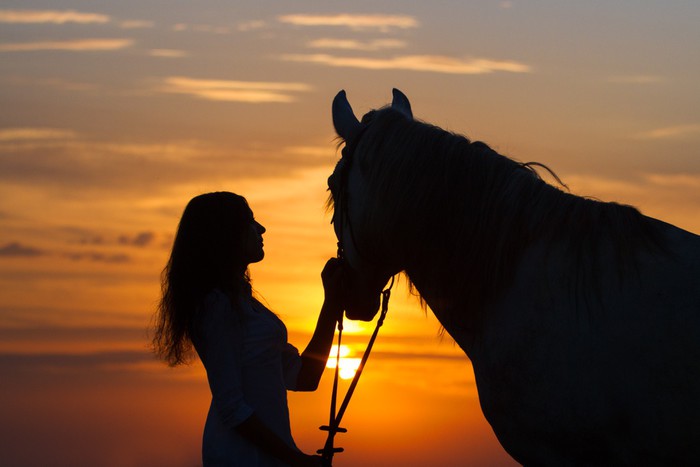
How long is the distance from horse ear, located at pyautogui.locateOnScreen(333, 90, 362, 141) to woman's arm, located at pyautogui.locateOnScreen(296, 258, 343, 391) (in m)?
0.60

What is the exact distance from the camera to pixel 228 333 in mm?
4055

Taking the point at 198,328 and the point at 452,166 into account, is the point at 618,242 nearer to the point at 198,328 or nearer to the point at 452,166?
the point at 452,166

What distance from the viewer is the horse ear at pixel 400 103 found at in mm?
4590

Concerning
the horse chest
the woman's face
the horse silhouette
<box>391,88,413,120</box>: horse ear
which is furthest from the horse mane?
the woman's face

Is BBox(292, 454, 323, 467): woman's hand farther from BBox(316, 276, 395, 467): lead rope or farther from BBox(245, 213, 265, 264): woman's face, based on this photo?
BBox(245, 213, 265, 264): woman's face

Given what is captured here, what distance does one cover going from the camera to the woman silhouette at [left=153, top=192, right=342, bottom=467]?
4.01 metres

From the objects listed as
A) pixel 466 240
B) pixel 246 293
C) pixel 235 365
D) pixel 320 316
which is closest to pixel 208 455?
pixel 235 365

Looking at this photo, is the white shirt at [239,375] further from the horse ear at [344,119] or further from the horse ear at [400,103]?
the horse ear at [400,103]

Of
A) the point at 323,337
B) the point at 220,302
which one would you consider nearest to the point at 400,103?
the point at 323,337

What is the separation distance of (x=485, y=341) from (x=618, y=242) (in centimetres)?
62

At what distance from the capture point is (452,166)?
407cm

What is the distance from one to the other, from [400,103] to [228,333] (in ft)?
4.38

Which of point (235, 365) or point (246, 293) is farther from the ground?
→ point (246, 293)

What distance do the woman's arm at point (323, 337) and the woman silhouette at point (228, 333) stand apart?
1.34ft
